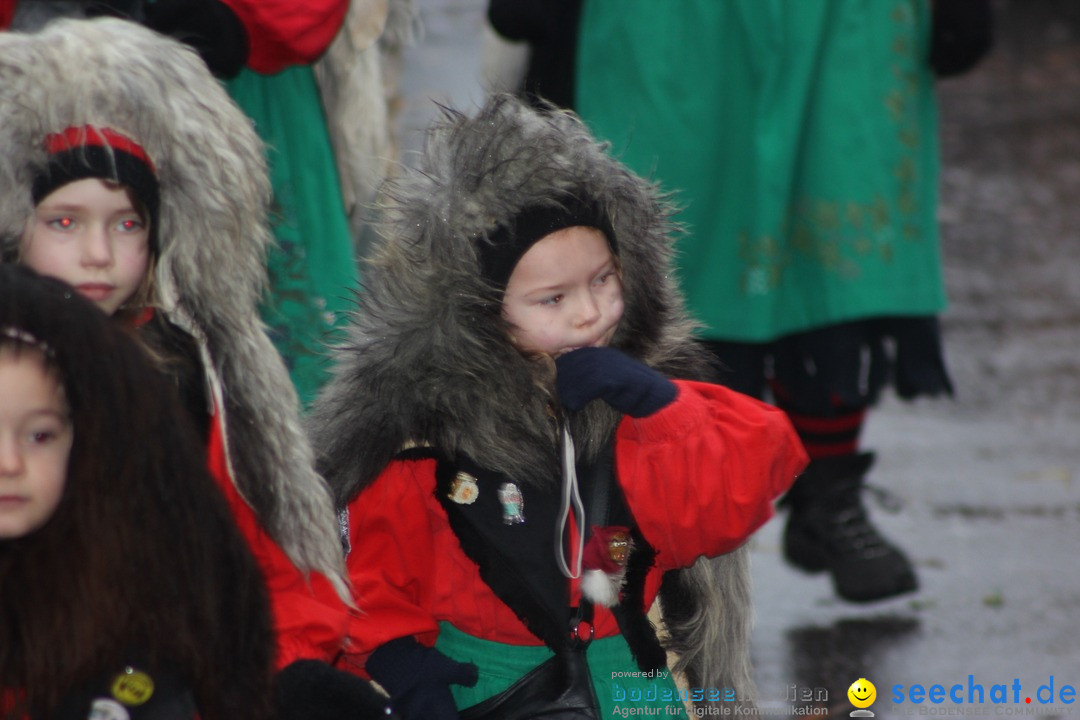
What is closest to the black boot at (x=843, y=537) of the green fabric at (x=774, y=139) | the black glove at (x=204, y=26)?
the green fabric at (x=774, y=139)

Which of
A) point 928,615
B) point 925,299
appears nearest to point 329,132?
point 925,299

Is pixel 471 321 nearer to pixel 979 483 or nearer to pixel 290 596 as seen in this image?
pixel 290 596

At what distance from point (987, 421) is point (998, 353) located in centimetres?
84

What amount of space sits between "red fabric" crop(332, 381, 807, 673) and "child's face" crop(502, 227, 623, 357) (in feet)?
0.55

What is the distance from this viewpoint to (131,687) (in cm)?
237

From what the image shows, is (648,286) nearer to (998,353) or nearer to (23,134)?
(23,134)

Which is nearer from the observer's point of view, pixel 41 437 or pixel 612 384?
pixel 41 437

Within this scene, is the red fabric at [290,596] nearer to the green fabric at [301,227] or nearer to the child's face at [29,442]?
the child's face at [29,442]

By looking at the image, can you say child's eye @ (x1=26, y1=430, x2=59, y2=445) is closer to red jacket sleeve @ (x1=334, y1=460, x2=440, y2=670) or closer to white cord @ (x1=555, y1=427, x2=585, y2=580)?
red jacket sleeve @ (x1=334, y1=460, x2=440, y2=670)

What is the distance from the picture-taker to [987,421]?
21.0ft

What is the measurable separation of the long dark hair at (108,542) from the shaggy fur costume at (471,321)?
0.50 metres

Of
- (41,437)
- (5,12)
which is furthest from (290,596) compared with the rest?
(5,12)

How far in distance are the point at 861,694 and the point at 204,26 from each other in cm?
205

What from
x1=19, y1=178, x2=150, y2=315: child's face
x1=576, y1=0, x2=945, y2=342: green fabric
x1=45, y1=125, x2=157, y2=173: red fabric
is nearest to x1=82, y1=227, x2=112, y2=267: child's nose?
x1=19, y1=178, x2=150, y2=315: child's face
